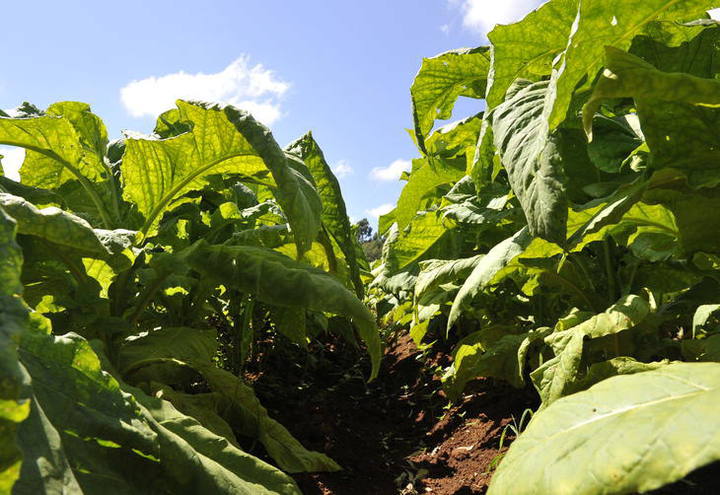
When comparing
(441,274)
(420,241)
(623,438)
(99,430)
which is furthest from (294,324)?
A: (623,438)

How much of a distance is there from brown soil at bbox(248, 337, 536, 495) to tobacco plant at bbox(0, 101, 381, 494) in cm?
49

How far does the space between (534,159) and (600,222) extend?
18 centimetres

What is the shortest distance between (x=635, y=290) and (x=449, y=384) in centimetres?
88

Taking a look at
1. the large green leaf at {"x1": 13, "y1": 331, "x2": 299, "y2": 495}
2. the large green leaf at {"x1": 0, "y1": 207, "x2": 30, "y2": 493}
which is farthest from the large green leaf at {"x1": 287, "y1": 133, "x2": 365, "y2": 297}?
the large green leaf at {"x1": 0, "y1": 207, "x2": 30, "y2": 493}

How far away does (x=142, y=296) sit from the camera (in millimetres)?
1616

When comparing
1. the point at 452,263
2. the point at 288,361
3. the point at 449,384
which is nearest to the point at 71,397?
the point at 452,263

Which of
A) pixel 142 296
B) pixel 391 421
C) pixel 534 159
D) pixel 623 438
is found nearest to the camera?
pixel 623 438

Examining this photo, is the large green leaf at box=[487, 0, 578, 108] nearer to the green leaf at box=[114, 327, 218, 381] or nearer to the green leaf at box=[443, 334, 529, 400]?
the green leaf at box=[443, 334, 529, 400]

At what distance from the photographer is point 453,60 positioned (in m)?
1.92

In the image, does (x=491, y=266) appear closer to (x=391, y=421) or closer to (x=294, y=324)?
(x=294, y=324)

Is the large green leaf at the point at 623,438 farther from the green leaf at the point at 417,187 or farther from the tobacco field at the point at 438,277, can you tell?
the green leaf at the point at 417,187

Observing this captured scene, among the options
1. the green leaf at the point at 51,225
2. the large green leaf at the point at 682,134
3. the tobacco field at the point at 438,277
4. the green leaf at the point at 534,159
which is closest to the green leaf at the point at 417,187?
the tobacco field at the point at 438,277

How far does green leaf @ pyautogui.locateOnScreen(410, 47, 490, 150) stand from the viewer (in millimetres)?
1895

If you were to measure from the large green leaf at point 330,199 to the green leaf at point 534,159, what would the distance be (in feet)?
1.81
